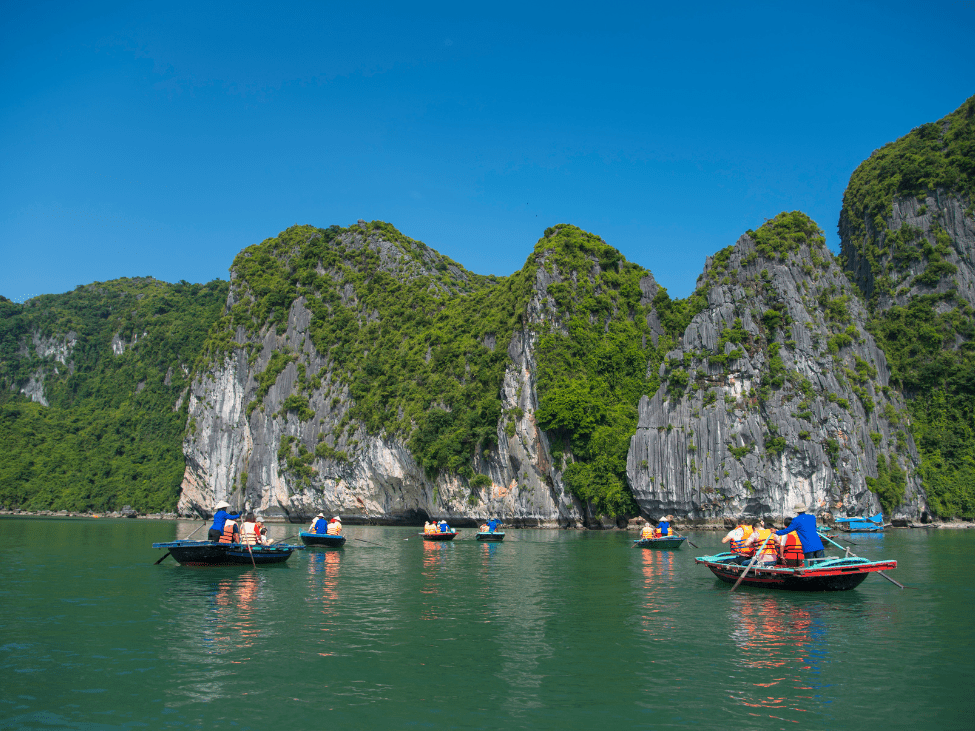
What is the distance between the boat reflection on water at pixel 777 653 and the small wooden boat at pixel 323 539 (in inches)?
829

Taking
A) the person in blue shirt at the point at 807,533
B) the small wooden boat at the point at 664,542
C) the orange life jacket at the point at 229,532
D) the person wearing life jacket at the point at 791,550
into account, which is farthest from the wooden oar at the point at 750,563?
the orange life jacket at the point at 229,532

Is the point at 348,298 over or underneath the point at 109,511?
over

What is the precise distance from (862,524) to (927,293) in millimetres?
33114

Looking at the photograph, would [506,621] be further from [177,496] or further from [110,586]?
[177,496]

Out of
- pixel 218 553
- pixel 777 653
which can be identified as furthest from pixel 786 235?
pixel 777 653

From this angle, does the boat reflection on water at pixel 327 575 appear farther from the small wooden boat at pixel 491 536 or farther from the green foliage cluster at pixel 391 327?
the green foliage cluster at pixel 391 327

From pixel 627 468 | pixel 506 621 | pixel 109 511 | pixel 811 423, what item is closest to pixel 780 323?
pixel 811 423

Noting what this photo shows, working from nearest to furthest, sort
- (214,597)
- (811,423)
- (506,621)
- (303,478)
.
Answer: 1. (506,621)
2. (214,597)
3. (811,423)
4. (303,478)

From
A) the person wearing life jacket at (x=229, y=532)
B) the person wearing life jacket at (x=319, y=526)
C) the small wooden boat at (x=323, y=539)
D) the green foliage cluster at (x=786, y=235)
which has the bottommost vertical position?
the small wooden boat at (x=323, y=539)

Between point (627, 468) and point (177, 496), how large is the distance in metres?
66.4

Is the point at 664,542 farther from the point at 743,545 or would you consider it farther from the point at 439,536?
the point at 439,536

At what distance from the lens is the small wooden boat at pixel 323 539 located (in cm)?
3447

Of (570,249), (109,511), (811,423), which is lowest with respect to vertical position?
(109,511)

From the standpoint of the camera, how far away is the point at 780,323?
57.8 metres
